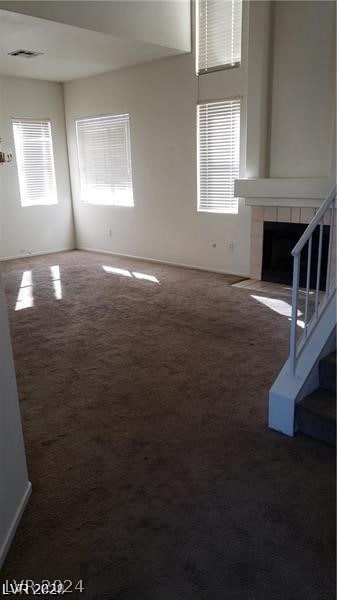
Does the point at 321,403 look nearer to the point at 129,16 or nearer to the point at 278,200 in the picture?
the point at 278,200

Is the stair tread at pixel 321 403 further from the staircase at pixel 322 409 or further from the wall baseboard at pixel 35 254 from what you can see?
the wall baseboard at pixel 35 254

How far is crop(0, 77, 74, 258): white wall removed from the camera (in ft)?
23.1

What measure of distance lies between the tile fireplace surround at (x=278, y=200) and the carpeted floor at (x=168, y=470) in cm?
144

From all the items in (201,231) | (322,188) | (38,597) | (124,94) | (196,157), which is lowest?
(38,597)

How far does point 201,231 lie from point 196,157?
0.97m

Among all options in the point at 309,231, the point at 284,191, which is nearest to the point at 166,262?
the point at 284,191

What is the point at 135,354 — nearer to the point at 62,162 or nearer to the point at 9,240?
the point at 9,240

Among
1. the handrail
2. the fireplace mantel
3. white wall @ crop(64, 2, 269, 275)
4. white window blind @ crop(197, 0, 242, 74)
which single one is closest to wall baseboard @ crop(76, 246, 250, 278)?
white wall @ crop(64, 2, 269, 275)

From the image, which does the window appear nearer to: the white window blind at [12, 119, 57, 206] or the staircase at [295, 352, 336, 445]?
the white window blind at [12, 119, 57, 206]

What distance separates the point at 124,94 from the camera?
6691mm

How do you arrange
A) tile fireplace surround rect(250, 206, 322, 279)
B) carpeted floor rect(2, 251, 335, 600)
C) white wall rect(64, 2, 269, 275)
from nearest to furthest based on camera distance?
carpeted floor rect(2, 251, 335, 600) < tile fireplace surround rect(250, 206, 322, 279) < white wall rect(64, 2, 269, 275)

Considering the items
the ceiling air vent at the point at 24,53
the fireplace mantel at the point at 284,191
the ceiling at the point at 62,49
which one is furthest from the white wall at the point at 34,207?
the fireplace mantel at the point at 284,191

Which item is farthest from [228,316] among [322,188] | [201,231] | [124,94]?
[124,94]

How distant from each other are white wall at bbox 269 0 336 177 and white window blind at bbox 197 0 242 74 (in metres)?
0.59
